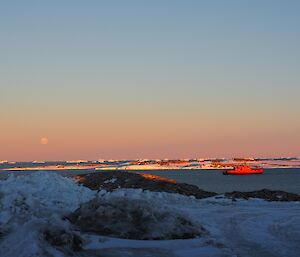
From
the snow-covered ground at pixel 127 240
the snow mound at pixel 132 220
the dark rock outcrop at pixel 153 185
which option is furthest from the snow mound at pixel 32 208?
the dark rock outcrop at pixel 153 185

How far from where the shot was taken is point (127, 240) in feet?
42.3

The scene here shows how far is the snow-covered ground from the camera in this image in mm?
11711

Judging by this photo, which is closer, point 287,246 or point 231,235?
point 287,246

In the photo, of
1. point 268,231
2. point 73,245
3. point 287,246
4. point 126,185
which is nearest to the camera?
point 73,245

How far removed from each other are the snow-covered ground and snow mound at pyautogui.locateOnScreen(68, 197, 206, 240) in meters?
0.33

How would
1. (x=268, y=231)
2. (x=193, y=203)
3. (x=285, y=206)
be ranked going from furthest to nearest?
1. (x=193, y=203)
2. (x=285, y=206)
3. (x=268, y=231)

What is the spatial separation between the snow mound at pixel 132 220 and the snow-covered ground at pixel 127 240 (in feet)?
1.10

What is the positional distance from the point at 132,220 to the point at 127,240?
1.18m

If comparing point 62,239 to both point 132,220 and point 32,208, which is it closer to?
point 132,220

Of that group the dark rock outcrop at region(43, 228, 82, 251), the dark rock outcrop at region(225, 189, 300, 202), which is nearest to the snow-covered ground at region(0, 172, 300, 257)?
the dark rock outcrop at region(43, 228, 82, 251)

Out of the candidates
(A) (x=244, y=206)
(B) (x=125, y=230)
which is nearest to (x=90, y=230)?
(B) (x=125, y=230)

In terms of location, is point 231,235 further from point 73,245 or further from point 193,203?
point 193,203

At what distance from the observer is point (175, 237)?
13289mm

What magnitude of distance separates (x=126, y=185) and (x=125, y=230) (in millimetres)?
24999
